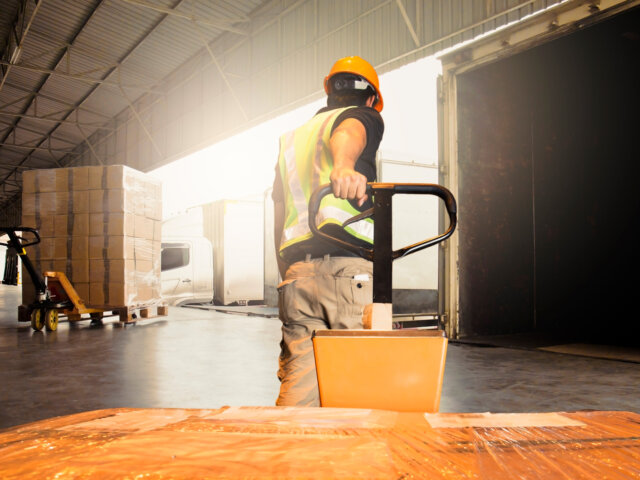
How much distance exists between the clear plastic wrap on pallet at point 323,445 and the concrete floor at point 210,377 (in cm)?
227

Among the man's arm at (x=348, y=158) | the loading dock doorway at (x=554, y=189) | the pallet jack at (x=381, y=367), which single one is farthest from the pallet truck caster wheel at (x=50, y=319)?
the pallet jack at (x=381, y=367)

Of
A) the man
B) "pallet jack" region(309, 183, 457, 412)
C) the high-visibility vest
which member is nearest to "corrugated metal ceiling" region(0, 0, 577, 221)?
the man

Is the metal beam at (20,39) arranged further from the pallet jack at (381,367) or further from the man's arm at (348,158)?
the pallet jack at (381,367)

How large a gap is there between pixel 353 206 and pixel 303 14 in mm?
11256

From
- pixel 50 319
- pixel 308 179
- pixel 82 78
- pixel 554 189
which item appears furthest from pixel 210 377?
pixel 82 78

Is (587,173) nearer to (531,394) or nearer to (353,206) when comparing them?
(531,394)

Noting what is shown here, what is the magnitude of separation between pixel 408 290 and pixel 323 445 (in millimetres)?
6742

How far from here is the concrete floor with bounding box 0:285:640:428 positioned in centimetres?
323

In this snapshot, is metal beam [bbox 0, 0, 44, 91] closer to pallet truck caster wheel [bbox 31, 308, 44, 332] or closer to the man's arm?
pallet truck caster wheel [bbox 31, 308, 44, 332]

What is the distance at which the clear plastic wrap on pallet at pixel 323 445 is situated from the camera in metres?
0.67

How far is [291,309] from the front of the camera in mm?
1949

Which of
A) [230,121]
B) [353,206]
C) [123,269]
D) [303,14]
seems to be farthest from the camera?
[230,121]

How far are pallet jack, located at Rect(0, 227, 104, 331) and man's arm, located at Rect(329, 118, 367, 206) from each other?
6.90 meters

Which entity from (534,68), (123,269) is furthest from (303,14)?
(123,269)
